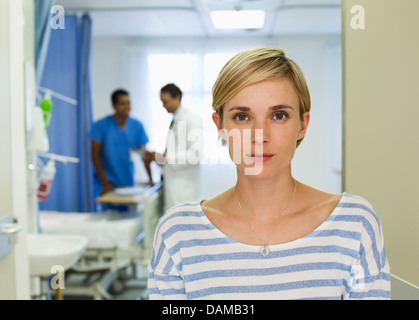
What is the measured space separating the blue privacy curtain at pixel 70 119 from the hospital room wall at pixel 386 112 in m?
1.71

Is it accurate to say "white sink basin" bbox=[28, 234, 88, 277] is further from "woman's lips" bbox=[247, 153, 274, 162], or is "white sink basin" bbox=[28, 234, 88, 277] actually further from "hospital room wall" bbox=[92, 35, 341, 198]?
"woman's lips" bbox=[247, 153, 274, 162]

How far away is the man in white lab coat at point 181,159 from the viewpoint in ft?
2.58

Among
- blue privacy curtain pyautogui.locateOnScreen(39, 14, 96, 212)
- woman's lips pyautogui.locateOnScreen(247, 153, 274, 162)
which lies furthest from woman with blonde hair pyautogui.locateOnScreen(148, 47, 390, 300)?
blue privacy curtain pyautogui.locateOnScreen(39, 14, 96, 212)

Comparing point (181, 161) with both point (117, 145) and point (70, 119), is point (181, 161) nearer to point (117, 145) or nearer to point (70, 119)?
point (117, 145)

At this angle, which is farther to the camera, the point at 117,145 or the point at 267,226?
the point at 117,145

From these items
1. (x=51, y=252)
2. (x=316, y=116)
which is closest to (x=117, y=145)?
(x=51, y=252)

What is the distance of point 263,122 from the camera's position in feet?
1.83

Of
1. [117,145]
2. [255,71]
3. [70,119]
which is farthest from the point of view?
[70,119]

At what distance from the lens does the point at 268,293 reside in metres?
0.59

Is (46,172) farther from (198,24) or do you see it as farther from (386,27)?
(386,27)

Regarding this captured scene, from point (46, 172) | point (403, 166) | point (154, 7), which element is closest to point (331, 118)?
point (403, 166)

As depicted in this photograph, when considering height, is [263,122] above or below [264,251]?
above

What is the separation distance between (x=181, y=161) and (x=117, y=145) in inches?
44.9
